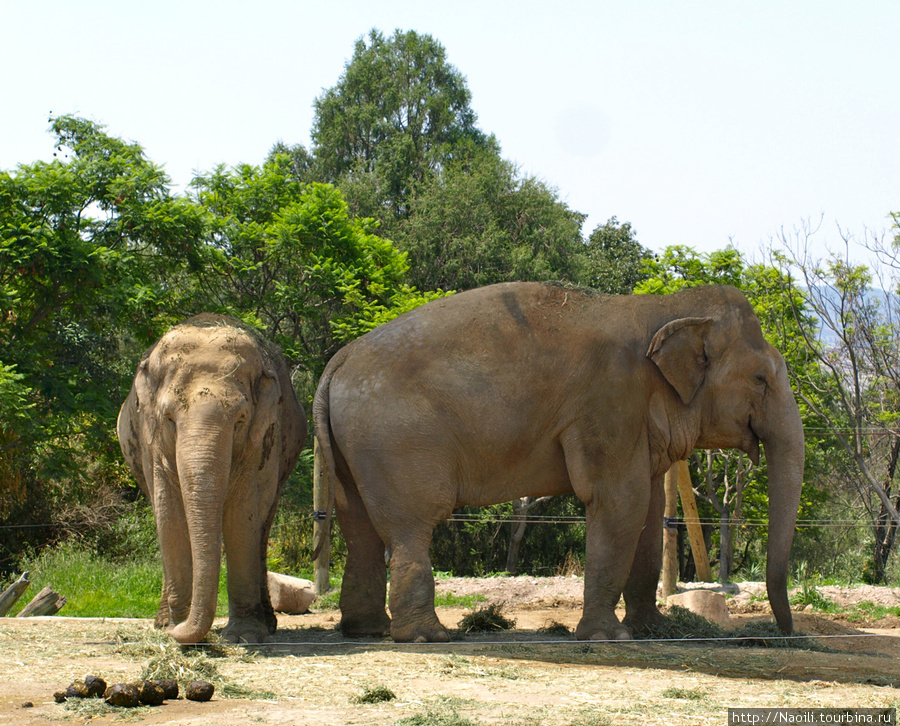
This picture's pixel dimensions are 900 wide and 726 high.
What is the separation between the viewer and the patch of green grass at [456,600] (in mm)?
12973

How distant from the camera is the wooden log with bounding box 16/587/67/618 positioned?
447 inches

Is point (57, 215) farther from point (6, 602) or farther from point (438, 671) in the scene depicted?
point (438, 671)

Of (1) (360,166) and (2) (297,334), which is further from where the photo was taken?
Answer: (1) (360,166)

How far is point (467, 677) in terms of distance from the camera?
22.2 ft

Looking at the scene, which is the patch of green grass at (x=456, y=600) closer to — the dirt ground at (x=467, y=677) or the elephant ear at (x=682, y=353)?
the dirt ground at (x=467, y=677)

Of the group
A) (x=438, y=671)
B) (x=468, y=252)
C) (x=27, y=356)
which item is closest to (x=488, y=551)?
(x=468, y=252)

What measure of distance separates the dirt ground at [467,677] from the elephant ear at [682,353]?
2.27m

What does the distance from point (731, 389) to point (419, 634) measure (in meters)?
3.53

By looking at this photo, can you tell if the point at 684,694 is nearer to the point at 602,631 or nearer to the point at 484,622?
the point at 602,631

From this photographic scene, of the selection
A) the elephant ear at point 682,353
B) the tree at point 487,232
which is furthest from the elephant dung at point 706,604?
the tree at point 487,232

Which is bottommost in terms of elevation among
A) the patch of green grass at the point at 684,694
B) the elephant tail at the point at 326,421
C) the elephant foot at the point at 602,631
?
the patch of green grass at the point at 684,694

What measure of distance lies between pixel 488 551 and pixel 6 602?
2107cm

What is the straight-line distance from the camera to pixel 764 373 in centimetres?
937

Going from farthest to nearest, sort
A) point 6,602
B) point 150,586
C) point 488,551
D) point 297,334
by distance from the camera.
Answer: point 488,551 → point 297,334 → point 150,586 → point 6,602
